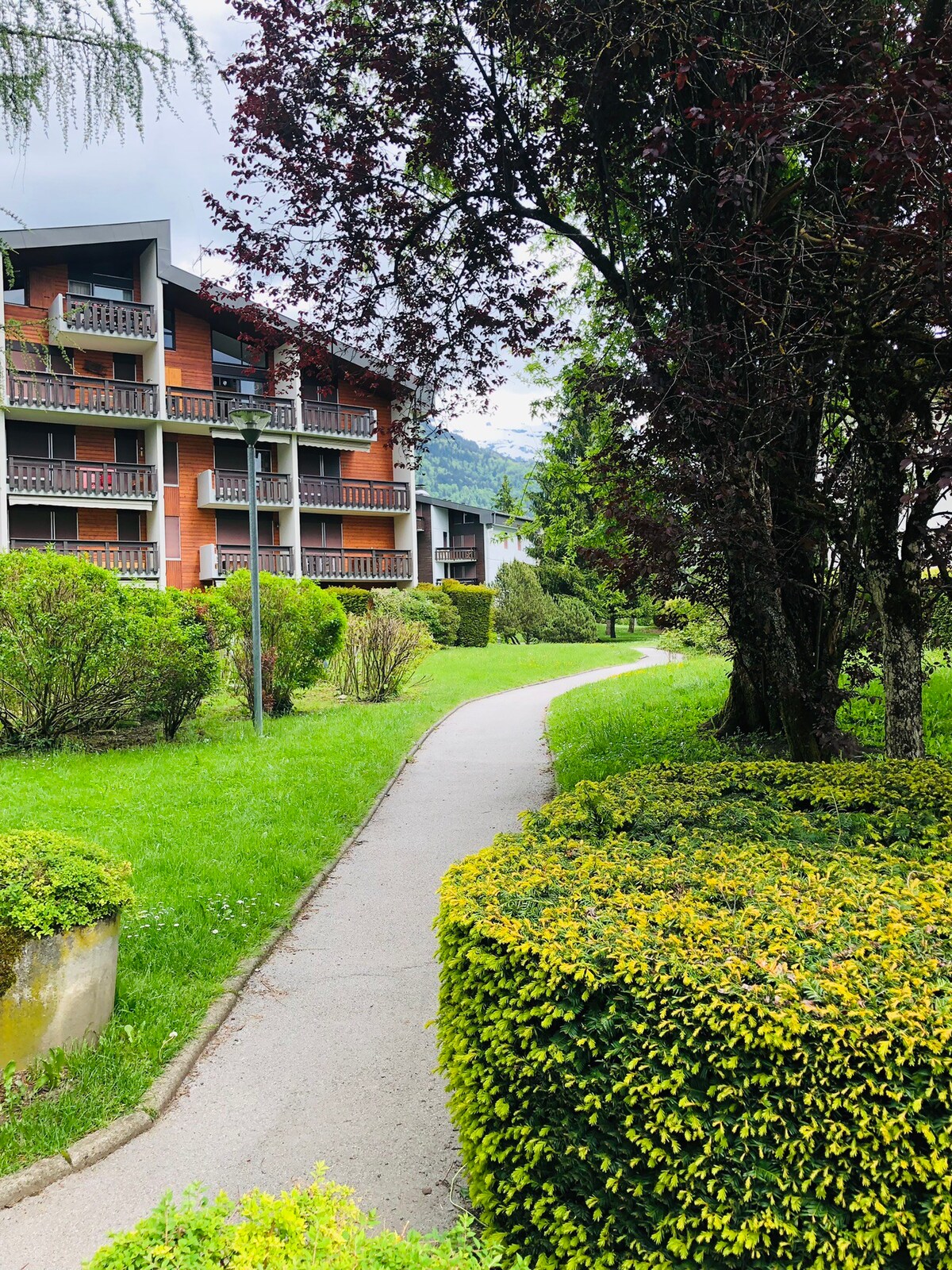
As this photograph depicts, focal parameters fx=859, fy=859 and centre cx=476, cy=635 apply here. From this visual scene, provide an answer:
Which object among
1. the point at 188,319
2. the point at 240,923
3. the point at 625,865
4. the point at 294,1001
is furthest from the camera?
the point at 188,319

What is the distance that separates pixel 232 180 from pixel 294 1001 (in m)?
6.54

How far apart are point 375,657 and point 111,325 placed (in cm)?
1634

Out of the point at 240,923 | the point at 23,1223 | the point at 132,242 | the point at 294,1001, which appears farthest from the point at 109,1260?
the point at 132,242

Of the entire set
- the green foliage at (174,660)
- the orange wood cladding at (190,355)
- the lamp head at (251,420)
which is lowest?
the green foliage at (174,660)

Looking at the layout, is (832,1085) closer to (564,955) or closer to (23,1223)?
(564,955)

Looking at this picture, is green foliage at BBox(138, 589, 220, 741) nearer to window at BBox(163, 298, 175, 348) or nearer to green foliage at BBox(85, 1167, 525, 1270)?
green foliage at BBox(85, 1167, 525, 1270)

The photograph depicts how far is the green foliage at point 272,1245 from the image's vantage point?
173 cm

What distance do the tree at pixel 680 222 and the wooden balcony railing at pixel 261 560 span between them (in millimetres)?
21353

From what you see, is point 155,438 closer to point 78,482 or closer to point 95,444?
point 95,444

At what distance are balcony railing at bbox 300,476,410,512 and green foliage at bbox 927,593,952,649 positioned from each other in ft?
79.2

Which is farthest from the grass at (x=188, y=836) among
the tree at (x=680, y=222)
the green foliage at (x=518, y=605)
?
the green foliage at (x=518, y=605)

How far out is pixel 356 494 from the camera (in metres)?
32.2

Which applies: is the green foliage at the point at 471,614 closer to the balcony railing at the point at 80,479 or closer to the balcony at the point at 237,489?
the balcony at the point at 237,489

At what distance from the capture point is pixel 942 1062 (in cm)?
203
